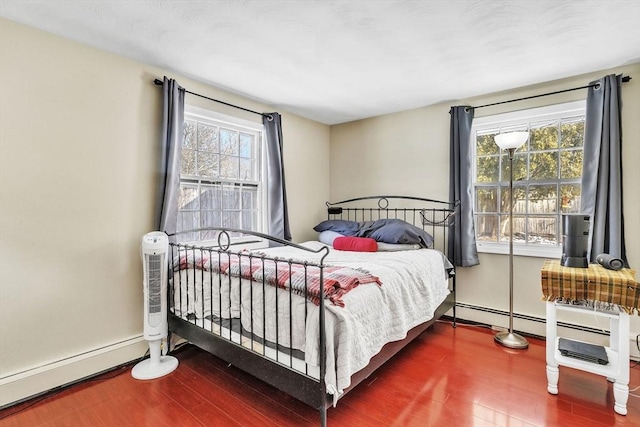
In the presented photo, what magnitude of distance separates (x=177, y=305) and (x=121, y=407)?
28.5 inches

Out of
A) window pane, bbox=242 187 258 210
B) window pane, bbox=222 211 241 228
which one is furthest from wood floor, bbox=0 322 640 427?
window pane, bbox=242 187 258 210

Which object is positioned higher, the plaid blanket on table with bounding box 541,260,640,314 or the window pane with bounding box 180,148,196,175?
the window pane with bounding box 180,148,196,175

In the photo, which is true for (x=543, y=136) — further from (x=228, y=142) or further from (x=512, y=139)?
(x=228, y=142)

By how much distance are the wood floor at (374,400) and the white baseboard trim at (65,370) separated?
0.07 metres

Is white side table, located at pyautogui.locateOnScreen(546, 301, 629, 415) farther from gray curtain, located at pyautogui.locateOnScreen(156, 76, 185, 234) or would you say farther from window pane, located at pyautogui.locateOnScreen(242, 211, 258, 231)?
gray curtain, located at pyautogui.locateOnScreen(156, 76, 185, 234)

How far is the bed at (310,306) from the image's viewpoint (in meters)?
1.53

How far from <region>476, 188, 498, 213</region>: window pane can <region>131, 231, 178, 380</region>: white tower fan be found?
3026 millimetres

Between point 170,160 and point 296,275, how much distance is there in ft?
5.02

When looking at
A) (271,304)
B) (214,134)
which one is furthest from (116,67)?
(271,304)

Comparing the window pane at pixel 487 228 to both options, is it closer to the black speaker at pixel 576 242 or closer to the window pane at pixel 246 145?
the black speaker at pixel 576 242

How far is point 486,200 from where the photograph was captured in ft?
10.7

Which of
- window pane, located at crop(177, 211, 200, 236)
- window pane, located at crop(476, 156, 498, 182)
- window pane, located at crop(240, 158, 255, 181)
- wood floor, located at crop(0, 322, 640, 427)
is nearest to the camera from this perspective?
wood floor, located at crop(0, 322, 640, 427)

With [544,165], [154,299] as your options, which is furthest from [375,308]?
[544,165]

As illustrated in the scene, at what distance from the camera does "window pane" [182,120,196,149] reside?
286cm
